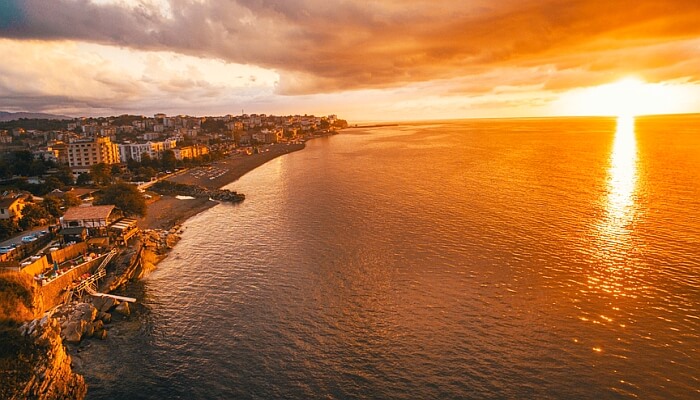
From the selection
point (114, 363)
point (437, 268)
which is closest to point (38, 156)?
point (114, 363)

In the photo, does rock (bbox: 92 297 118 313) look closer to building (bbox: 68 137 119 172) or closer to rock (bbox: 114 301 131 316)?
rock (bbox: 114 301 131 316)

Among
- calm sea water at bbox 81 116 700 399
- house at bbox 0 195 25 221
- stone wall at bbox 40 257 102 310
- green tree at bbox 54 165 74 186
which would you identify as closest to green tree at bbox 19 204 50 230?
house at bbox 0 195 25 221

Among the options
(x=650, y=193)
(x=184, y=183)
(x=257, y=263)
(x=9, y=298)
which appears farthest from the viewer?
(x=184, y=183)

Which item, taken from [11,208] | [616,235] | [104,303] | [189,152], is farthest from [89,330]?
[189,152]

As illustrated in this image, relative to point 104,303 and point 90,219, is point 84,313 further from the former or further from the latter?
point 90,219

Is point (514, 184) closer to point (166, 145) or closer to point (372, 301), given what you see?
point (372, 301)
